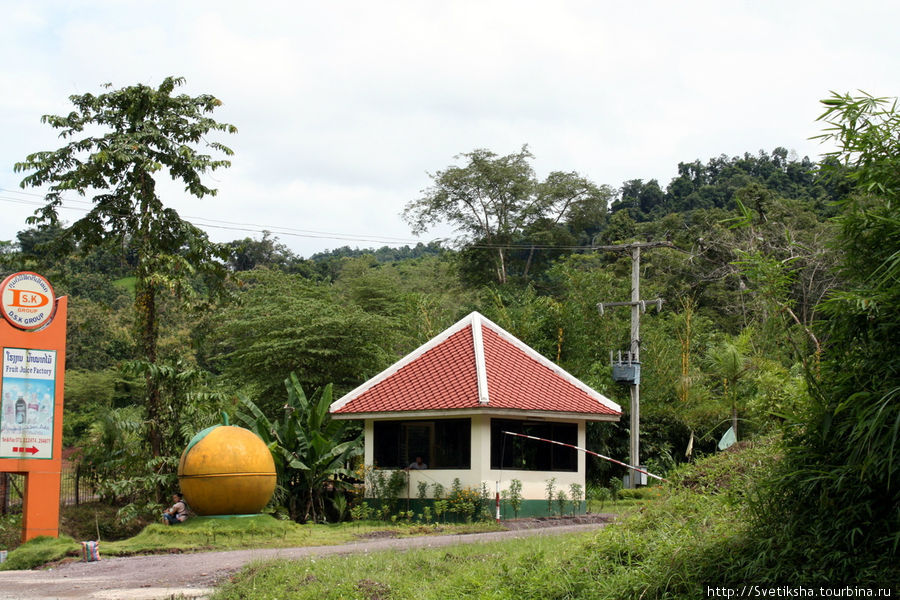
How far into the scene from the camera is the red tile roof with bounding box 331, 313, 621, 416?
68.4 ft

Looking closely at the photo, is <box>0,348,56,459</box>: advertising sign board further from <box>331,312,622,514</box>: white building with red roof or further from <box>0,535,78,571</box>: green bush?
<box>331,312,622,514</box>: white building with red roof

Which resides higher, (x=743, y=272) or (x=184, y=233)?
(x=184, y=233)

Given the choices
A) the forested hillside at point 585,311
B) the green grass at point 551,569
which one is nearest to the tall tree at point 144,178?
the forested hillside at point 585,311

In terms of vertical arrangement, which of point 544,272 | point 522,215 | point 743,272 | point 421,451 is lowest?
point 421,451

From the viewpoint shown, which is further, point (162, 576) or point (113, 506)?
point (113, 506)

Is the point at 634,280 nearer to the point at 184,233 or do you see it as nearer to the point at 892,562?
the point at 184,233

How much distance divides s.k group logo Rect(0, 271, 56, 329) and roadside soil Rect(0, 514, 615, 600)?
515cm

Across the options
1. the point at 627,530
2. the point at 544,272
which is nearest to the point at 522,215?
the point at 544,272

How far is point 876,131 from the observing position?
6.00m

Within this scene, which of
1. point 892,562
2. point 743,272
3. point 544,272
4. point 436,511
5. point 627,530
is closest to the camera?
point 892,562

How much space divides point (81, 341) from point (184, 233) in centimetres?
3348

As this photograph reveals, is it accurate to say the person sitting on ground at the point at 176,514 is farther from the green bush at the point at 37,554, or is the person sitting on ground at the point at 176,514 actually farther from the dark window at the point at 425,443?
the dark window at the point at 425,443

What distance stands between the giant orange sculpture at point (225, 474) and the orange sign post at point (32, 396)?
2.58 meters

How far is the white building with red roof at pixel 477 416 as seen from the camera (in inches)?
809
